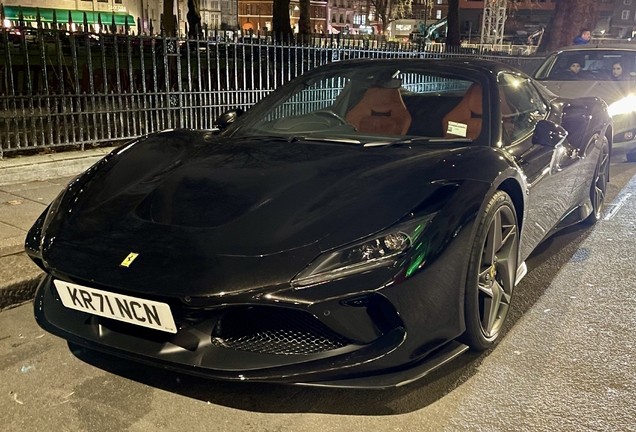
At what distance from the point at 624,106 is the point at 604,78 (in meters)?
0.88

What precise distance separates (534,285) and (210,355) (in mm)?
2408

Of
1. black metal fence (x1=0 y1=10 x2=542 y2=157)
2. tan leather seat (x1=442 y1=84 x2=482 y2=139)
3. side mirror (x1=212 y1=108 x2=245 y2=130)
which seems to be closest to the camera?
tan leather seat (x1=442 y1=84 x2=482 y2=139)

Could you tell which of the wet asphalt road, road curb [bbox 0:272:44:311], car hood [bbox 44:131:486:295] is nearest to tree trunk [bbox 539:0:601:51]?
the wet asphalt road

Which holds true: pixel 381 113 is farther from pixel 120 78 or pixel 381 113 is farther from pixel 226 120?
pixel 120 78

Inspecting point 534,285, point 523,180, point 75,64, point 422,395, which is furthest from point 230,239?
point 75,64

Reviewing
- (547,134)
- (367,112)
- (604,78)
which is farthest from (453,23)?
(547,134)

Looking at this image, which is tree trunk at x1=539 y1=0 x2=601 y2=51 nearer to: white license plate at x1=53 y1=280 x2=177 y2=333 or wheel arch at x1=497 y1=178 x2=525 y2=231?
wheel arch at x1=497 y1=178 x2=525 y2=231

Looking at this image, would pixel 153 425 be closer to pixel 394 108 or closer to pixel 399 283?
pixel 399 283

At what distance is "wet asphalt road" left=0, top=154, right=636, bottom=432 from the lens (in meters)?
2.21

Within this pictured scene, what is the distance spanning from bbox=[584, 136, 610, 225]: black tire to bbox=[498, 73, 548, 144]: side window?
1.07 m

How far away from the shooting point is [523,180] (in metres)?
3.09

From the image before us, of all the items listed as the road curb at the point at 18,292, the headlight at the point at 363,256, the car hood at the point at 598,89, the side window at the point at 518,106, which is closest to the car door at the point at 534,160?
the side window at the point at 518,106

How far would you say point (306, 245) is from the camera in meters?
2.16

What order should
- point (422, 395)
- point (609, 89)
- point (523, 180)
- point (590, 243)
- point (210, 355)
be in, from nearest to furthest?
point (210, 355) → point (422, 395) → point (523, 180) → point (590, 243) → point (609, 89)
